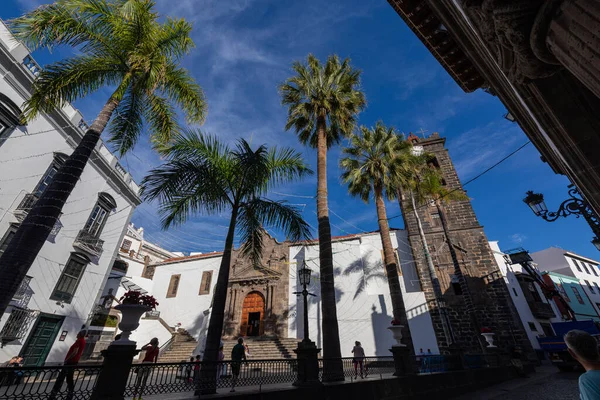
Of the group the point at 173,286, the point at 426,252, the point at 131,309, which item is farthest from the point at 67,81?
the point at 173,286

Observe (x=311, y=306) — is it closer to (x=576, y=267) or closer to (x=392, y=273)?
(x=392, y=273)

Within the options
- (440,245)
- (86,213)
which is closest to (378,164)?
(440,245)

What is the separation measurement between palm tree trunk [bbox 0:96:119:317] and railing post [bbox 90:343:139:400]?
2180 millimetres

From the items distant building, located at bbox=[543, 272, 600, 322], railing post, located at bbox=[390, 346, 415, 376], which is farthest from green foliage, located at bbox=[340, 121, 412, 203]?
distant building, located at bbox=[543, 272, 600, 322]

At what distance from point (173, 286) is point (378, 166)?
21086 millimetres

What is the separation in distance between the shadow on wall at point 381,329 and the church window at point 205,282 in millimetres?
13945

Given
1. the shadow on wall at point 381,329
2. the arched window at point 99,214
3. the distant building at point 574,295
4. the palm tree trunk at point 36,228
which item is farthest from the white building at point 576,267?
the arched window at point 99,214

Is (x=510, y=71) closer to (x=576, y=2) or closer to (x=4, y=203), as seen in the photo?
(x=576, y=2)

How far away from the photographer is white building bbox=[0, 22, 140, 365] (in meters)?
10.6

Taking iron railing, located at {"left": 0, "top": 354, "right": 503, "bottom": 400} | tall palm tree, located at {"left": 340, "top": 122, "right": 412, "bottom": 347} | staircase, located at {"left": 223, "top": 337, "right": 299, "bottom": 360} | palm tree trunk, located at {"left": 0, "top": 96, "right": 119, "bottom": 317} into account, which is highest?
tall palm tree, located at {"left": 340, "top": 122, "right": 412, "bottom": 347}

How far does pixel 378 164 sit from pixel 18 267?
15.1 meters

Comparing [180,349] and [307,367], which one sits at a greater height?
[180,349]

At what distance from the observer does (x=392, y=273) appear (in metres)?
12.7

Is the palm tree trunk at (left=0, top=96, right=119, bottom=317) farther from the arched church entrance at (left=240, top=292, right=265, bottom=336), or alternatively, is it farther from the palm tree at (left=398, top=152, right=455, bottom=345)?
the arched church entrance at (left=240, top=292, right=265, bottom=336)
